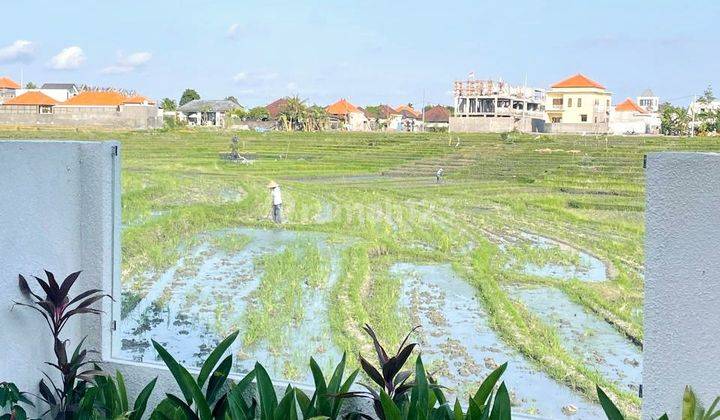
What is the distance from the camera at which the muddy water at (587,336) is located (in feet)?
8.45

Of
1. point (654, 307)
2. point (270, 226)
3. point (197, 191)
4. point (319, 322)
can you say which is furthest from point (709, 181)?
point (197, 191)

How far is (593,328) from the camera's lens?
305 centimetres

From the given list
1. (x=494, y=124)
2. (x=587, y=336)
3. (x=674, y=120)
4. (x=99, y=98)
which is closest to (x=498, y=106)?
(x=494, y=124)

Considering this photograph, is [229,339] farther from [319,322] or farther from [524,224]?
[524,224]

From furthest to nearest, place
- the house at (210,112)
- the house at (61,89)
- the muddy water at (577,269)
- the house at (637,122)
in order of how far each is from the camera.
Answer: the house at (61,89) < the house at (210,112) < the house at (637,122) < the muddy water at (577,269)

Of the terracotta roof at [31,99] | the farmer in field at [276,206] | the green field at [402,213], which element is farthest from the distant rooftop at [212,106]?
the farmer in field at [276,206]

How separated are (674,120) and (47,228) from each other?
6033mm

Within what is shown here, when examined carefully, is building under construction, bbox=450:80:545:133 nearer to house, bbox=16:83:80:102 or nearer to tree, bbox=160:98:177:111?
tree, bbox=160:98:177:111

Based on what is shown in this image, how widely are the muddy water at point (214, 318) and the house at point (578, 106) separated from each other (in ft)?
10.7

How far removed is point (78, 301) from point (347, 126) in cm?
951

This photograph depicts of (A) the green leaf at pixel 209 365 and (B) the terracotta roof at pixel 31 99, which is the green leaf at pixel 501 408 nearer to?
(A) the green leaf at pixel 209 365

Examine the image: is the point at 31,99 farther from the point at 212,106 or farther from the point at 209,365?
the point at 209,365

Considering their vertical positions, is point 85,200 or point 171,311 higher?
point 85,200

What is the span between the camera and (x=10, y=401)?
1.90m
